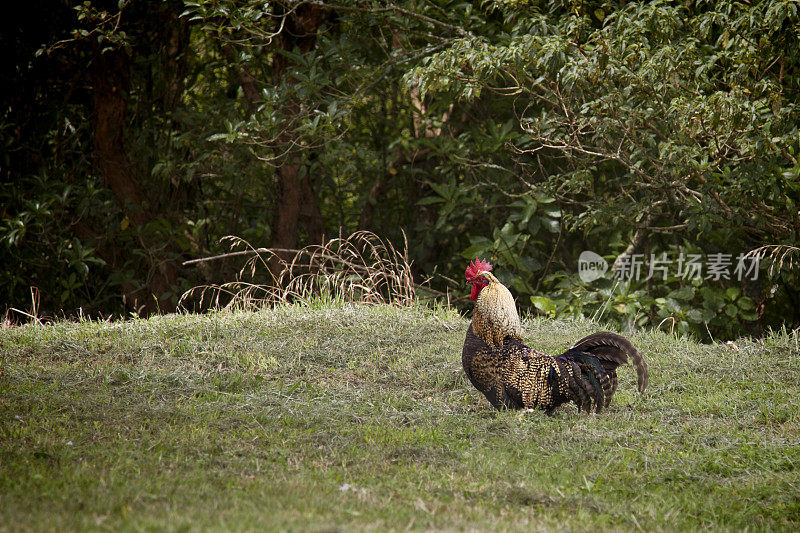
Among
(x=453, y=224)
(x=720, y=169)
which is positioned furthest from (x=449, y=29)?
(x=720, y=169)

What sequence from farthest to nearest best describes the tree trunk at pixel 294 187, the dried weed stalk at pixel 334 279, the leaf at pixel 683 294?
the tree trunk at pixel 294 187, the dried weed stalk at pixel 334 279, the leaf at pixel 683 294

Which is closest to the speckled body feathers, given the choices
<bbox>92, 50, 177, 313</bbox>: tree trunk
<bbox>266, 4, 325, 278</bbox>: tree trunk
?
<bbox>266, 4, 325, 278</bbox>: tree trunk

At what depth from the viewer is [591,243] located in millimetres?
8633

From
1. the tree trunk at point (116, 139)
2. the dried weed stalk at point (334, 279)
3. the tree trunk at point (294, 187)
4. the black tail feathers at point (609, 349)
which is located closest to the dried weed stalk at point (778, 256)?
the black tail feathers at point (609, 349)

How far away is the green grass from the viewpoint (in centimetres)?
304

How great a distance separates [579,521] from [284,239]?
20.9 feet

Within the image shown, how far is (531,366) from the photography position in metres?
4.46

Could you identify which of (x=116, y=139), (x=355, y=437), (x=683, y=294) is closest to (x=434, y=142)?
(x=683, y=294)

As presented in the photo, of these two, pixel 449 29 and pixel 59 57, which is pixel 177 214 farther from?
pixel 449 29

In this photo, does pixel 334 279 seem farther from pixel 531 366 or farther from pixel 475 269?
pixel 531 366

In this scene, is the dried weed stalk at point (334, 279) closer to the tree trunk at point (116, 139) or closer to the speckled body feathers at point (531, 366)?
the tree trunk at point (116, 139)

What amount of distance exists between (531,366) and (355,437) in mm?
1183

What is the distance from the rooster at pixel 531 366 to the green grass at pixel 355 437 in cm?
13

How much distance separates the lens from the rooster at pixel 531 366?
14.6ft
